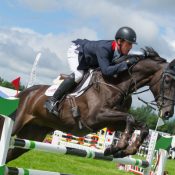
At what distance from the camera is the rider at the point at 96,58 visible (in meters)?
5.76

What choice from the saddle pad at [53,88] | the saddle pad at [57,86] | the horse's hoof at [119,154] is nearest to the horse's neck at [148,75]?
the saddle pad at [57,86]

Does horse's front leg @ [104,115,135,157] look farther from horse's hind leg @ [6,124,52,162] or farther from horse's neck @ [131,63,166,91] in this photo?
horse's hind leg @ [6,124,52,162]

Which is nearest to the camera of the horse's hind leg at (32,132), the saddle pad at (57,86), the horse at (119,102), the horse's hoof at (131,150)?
the horse's hoof at (131,150)

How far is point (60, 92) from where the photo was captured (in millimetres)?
6164

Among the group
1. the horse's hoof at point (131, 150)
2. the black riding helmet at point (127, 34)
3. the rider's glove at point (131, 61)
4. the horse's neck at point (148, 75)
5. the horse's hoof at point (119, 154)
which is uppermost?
the black riding helmet at point (127, 34)

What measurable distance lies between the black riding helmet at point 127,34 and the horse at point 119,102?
0.32 m

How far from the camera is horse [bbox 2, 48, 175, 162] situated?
5.41m

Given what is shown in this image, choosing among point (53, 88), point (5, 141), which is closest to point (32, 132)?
point (53, 88)

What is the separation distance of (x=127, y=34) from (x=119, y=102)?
35.7 inches

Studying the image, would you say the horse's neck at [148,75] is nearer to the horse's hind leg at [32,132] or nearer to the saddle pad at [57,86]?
the saddle pad at [57,86]

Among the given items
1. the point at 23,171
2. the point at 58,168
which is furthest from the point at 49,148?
the point at 58,168

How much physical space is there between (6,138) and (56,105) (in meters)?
1.92

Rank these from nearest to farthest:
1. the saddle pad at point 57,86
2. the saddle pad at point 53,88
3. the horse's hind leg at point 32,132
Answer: the saddle pad at point 57,86, the saddle pad at point 53,88, the horse's hind leg at point 32,132

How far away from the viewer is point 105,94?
19.0ft
